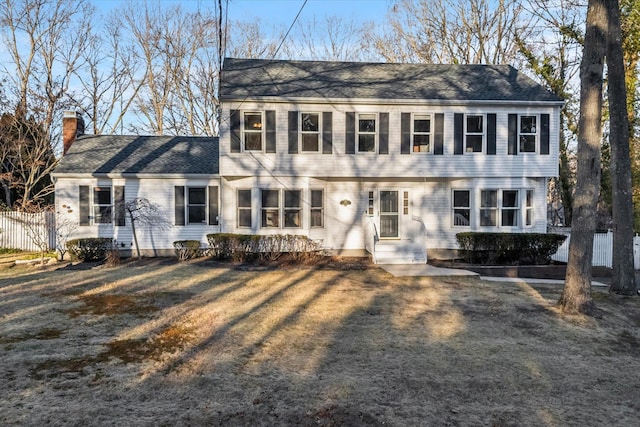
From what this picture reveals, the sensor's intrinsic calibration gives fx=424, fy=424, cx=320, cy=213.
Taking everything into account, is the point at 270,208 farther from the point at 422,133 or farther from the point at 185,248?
the point at 422,133

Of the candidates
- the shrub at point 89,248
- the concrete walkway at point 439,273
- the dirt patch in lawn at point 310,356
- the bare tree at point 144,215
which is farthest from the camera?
the bare tree at point 144,215

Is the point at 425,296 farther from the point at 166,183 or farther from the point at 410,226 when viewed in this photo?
the point at 166,183

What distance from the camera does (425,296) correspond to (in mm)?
9523

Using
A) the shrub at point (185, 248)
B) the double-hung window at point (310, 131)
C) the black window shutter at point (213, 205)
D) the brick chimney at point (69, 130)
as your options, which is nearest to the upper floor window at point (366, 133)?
the double-hung window at point (310, 131)

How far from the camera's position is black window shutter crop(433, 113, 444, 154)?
50.1 feet

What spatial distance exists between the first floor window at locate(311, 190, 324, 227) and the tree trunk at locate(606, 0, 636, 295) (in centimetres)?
882

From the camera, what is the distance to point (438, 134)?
50.1 ft

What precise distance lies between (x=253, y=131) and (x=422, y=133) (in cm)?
604

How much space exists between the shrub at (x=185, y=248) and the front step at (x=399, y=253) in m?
6.29

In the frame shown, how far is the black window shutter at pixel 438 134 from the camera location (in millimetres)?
15258

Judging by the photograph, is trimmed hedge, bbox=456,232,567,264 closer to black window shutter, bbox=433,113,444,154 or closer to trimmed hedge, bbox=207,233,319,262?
black window shutter, bbox=433,113,444,154

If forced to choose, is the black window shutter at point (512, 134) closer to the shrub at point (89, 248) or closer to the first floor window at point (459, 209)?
the first floor window at point (459, 209)

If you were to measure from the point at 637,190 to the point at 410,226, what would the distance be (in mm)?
11733

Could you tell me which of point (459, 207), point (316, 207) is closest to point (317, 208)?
point (316, 207)
